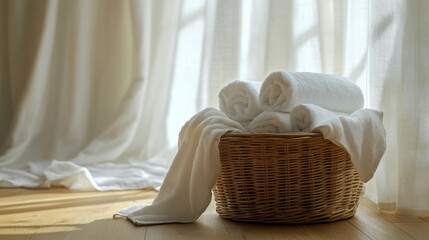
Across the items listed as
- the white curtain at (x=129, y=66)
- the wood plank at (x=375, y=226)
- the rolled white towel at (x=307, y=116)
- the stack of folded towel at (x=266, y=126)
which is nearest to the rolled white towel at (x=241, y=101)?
the stack of folded towel at (x=266, y=126)

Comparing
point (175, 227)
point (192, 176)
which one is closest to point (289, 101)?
point (192, 176)

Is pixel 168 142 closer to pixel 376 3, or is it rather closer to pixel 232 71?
pixel 232 71

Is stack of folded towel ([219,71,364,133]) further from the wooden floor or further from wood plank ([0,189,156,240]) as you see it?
wood plank ([0,189,156,240])

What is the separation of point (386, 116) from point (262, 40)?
68 cm

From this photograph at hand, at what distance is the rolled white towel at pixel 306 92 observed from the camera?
1566 mm

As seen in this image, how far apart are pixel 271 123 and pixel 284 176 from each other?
0.46 ft

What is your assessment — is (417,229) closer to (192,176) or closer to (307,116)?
(307,116)

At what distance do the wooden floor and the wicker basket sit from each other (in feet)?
0.11

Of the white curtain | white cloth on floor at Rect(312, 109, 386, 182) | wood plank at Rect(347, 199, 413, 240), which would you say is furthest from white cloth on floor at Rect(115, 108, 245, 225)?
the white curtain

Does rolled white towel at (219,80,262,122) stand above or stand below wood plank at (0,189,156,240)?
above

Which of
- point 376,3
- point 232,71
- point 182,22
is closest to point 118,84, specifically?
point 182,22

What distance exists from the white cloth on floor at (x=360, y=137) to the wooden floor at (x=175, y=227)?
0.45ft

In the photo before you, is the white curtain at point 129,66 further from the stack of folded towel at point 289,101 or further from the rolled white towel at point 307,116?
the rolled white towel at point 307,116

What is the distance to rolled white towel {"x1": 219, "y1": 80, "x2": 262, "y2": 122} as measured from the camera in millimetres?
1657
